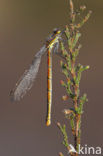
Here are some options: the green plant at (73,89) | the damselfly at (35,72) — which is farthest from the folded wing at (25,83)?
the green plant at (73,89)

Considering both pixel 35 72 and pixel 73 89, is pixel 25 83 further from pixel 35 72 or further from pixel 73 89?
pixel 73 89

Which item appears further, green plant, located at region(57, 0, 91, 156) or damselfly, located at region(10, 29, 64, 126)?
damselfly, located at region(10, 29, 64, 126)

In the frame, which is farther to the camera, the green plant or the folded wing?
the folded wing

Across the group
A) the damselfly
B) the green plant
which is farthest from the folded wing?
the green plant

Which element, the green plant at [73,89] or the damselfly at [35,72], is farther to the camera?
the damselfly at [35,72]

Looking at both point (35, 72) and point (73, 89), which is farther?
point (35, 72)

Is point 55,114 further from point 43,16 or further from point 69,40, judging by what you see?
point 69,40

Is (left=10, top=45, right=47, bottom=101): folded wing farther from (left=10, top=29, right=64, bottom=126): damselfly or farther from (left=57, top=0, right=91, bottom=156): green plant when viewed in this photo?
(left=57, top=0, right=91, bottom=156): green plant

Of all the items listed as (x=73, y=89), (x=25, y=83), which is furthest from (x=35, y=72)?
(x=73, y=89)

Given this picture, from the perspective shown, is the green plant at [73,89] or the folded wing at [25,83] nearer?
the green plant at [73,89]

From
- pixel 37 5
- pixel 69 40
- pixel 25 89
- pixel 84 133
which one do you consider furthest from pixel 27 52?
pixel 69 40

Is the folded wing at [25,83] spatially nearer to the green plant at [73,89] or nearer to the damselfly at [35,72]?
the damselfly at [35,72]
